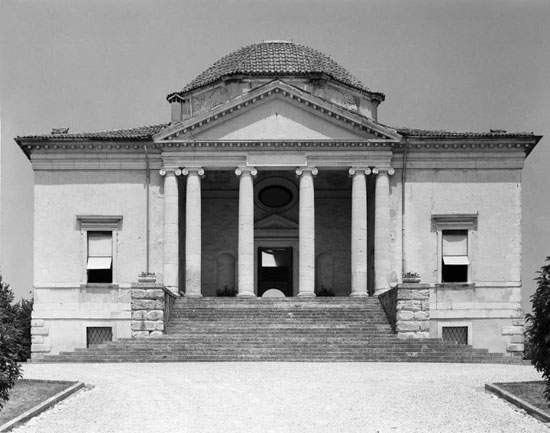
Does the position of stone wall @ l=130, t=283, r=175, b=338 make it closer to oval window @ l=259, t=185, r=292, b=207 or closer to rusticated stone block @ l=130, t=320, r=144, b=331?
rusticated stone block @ l=130, t=320, r=144, b=331

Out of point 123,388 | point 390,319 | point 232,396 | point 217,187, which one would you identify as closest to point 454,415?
point 232,396

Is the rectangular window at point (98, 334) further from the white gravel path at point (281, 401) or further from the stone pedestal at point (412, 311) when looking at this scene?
the white gravel path at point (281, 401)

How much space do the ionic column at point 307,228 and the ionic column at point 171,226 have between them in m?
5.69

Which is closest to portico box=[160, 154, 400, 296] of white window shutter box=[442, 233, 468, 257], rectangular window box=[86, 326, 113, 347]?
white window shutter box=[442, 233, 468, 257]

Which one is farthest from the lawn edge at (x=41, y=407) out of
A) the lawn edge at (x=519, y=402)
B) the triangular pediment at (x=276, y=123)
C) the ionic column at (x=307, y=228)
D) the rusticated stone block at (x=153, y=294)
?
the triangular pediment at (x=276, y=123)

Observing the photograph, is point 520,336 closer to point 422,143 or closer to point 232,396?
point 422,143

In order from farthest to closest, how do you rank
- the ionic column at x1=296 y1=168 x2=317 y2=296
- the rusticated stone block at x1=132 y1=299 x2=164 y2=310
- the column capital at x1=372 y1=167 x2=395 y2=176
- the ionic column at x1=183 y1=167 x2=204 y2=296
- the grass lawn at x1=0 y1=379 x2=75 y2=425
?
the column capital at x1=372 y1=167 x2=395 y2=176 < the ionic column at x1=183 y1=167 x2=204 y2=296 < the ionic column at x1=296 y1=168 x2=317 y2=296 < the rusticated stone block at x1=132 y1=299 x2=164 y2=310 < the grass lawn at x1=0 y1=379 x2=75 y2=425

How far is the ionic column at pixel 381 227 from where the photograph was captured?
175ft

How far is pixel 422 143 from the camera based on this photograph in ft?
179

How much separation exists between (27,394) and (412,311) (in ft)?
60.7

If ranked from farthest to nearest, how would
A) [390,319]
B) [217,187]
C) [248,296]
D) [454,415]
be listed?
1. [217,187]
2. [248,296]
3. [390,319]
4. [454,415]

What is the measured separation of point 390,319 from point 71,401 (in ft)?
64.3

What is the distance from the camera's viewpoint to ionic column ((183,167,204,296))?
53.1 m

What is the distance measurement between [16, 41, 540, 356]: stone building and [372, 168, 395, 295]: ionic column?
53mm
